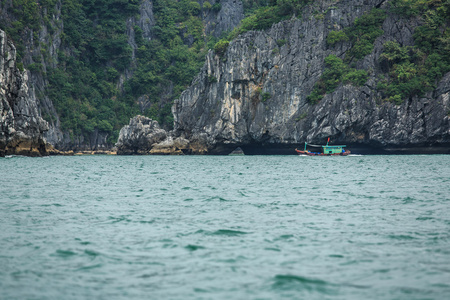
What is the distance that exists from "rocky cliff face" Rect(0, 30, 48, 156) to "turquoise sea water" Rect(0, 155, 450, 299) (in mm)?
27916

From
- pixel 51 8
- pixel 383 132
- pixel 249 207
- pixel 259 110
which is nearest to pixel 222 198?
pixel 249 207

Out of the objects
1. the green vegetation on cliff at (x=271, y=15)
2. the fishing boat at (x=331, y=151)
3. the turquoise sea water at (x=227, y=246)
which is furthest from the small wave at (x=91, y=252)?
the green vegetation on cliff at (x=271, y=15)

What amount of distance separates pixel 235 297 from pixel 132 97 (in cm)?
8555

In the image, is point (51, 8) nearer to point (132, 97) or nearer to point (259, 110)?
point (132, 97)

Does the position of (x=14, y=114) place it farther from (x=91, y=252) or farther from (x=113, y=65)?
(x=113, y=65)

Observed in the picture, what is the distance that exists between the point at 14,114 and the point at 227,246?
4272cm

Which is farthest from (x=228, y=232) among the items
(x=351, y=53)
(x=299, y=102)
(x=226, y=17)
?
(x=226, y=17)

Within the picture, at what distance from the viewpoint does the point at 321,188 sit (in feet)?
61.9

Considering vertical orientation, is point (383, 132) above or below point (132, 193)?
above

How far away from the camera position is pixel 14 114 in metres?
45.3

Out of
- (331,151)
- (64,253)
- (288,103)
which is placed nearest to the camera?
(64,253)

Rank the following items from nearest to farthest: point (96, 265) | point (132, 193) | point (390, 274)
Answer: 1. point (390, 274)
2. point (96, 265)
3. point (132, 193)

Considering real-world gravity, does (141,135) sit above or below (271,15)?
below

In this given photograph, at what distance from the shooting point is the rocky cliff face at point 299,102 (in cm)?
5056
